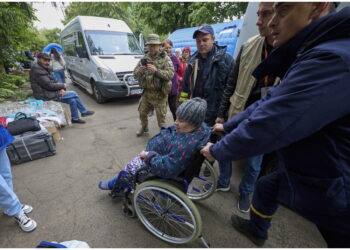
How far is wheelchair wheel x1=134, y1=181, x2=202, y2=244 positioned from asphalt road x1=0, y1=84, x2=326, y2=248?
0.37ft

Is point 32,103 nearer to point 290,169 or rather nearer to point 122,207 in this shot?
point 122,207

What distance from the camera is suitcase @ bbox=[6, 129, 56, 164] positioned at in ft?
9.06

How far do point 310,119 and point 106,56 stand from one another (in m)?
5.76

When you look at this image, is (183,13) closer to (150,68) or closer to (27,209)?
(150,68)

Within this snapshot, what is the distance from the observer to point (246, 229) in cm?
172

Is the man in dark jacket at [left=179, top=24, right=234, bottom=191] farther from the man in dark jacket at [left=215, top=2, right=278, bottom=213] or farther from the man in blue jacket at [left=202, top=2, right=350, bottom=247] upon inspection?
the man in blue jacket at [left=202, top=2, right=350, bottom=247]

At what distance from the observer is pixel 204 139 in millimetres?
1429

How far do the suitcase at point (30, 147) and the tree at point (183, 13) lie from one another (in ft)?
37.1

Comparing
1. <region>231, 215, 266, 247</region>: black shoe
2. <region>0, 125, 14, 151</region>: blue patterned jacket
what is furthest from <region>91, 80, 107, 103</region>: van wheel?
<region>231, 215, 266, 247</region>: black shoe

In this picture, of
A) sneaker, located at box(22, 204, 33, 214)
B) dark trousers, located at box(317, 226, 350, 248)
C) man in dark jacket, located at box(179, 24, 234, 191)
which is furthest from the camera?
man in dark jacket, located at box(179, 24, 234, 191)

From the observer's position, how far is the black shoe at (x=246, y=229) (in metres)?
1.65

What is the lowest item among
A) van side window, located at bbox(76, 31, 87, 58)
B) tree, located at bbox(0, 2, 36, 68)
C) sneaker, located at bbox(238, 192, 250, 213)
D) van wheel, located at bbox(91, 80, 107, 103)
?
sneaker, located at bbox(238, 192, 250, 213)

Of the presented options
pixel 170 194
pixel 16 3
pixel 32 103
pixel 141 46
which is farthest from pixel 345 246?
pixel 16 3

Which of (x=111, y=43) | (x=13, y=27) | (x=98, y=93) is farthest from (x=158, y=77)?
(x=13, y=27)
